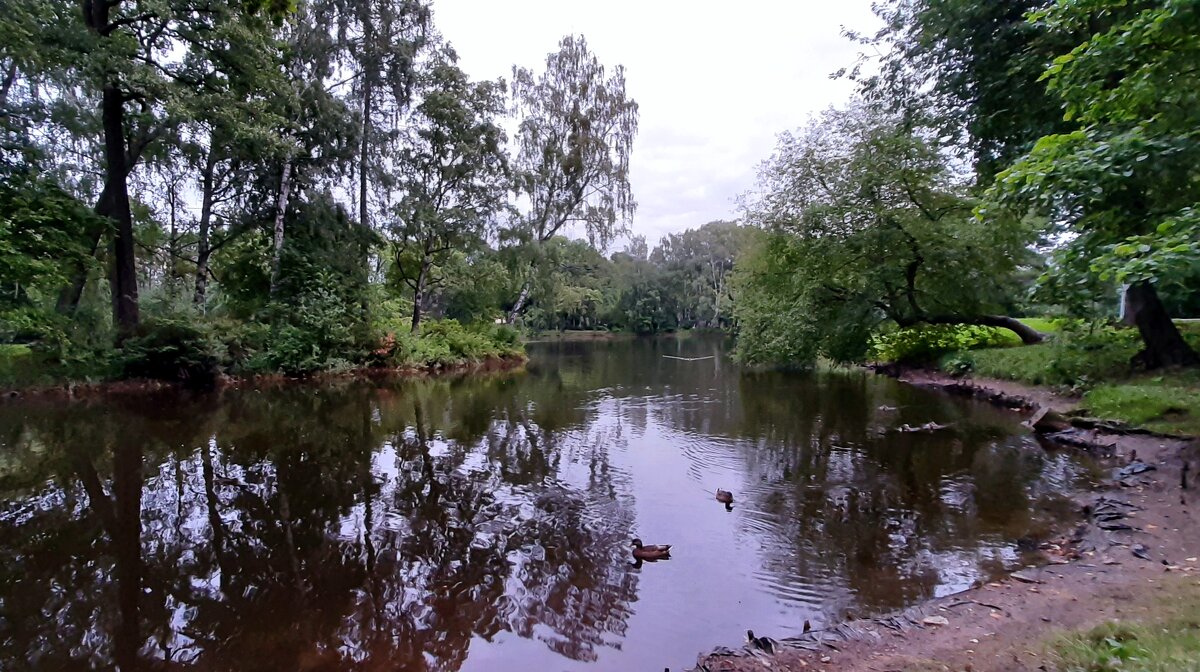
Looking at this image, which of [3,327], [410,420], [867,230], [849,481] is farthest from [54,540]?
[867,230]

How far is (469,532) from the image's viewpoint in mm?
6590

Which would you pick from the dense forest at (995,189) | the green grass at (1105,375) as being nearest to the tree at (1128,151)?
the dense forest at (995,189)

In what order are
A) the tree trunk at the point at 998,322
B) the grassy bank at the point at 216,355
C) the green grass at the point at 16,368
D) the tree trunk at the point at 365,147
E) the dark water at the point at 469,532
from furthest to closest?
1. the tree trunk at the point at 365,147
2. the tree trunk at the point at 998,322
3. the grassy bank at the point at 216,355
4. the green grass at the point at 16,368
5. the dark water at the point at 469,532

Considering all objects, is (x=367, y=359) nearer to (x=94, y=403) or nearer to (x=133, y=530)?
(x=94, y=403)

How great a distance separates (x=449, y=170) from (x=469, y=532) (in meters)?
21.8

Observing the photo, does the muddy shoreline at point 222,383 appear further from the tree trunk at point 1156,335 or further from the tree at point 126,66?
the tree trunk at point 1156,335

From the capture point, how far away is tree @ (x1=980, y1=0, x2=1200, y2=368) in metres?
5.52

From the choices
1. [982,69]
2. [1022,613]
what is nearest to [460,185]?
[982,69]

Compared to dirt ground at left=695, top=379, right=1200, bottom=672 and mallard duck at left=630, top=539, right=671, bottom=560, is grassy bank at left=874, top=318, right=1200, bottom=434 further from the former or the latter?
mallard duck at left=630, top=539, right=671, bottom=560

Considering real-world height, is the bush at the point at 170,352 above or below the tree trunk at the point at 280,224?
below

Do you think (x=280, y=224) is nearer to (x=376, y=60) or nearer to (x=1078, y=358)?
(x=376, y=60)

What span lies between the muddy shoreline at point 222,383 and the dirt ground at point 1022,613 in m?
17.7

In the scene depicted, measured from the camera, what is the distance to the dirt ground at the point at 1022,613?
368 centimetres

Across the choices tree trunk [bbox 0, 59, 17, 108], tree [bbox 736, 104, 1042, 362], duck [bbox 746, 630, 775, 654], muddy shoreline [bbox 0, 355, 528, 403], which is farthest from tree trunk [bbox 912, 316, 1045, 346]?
tree trunk [bbox 0, 59, 17, 108]
